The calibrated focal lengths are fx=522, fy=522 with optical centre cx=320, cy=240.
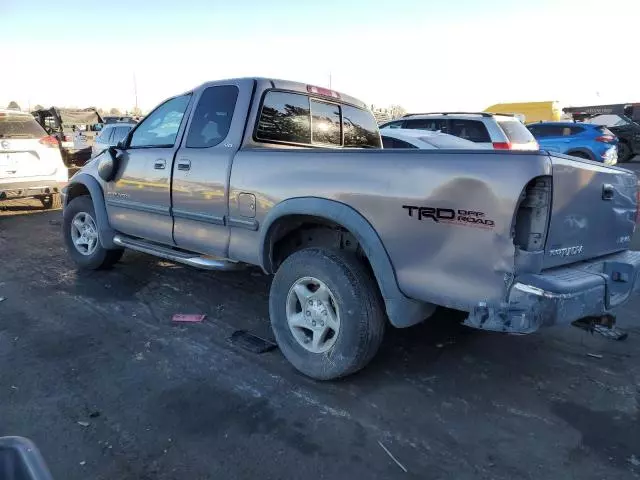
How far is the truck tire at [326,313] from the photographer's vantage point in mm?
3178

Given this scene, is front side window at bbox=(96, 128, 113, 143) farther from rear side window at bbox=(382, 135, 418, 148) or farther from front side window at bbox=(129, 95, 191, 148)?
front side window at bbox=(129, 95, 191, 148)

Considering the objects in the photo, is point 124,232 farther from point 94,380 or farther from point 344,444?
point 344,444

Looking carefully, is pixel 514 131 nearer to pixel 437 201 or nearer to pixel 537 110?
pixel 437 201

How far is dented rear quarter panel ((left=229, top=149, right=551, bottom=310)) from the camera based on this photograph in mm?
2582

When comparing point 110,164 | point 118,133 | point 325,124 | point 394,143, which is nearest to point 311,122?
point 325,124

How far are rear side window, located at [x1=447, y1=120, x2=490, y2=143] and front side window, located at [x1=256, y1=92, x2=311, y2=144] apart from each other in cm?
620

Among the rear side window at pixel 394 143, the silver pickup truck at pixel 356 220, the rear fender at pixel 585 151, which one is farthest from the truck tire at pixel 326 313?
the rear fender at pixel 585 151

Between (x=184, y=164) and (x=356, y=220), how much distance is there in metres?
1.91

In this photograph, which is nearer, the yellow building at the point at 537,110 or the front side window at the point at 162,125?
the front side window at the point at 162,125

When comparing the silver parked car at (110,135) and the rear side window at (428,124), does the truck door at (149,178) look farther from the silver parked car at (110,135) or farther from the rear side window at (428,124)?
the silver parked car at (110,135)

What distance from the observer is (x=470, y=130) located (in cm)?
1020

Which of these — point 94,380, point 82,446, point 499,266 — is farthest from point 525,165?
point 94,380

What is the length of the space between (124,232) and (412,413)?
355cm

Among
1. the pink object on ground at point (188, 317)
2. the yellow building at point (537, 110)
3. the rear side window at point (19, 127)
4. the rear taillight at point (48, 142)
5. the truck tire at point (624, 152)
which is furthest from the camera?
the yellow building at point (537, 110)
